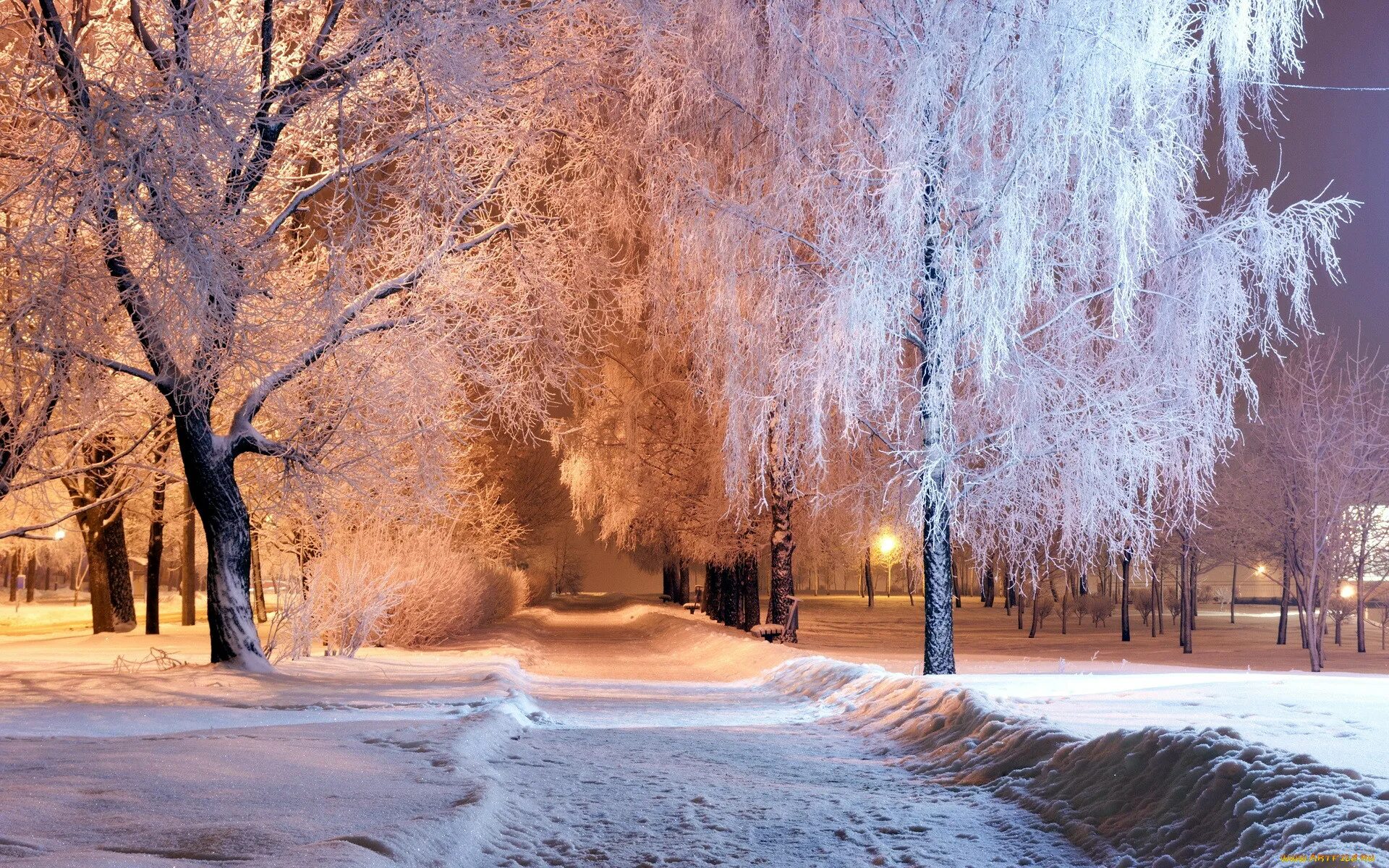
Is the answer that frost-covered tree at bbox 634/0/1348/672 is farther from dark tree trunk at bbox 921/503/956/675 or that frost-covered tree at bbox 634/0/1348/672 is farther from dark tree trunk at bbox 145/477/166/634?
dark tree trunk at bbox 145/477/166/634

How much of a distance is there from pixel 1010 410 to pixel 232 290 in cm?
746

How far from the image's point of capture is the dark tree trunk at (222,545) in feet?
35.4

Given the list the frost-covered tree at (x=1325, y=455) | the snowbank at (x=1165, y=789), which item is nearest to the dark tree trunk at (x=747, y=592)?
the frost-covered tree at (x=1325, y=455)

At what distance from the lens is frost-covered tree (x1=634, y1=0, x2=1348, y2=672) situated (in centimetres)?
1037

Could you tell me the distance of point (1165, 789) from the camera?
4.95 meters

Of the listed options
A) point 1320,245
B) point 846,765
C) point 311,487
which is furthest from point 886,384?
point 311,487

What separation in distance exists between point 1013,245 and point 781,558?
34.9ft

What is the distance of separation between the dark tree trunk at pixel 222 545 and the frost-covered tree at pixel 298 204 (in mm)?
22

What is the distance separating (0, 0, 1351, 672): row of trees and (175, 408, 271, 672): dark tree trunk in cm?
3

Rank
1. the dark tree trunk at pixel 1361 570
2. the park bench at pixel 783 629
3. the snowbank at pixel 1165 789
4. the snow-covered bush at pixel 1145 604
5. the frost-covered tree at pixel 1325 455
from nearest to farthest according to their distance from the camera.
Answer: the snowbank at pixel 1165 789 → the park bench at pixel 783 629 → the frost-covered tree at pixel 1325 455 → the dark tree trunk at pixel 1361 570 → the snow-covered bush at pixel 1145 604

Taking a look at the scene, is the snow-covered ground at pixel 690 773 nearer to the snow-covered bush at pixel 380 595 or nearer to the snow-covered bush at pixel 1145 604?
the snow-covered bush at pixel 380 595

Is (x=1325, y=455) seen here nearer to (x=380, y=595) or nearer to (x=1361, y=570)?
(x=1361, y=570)

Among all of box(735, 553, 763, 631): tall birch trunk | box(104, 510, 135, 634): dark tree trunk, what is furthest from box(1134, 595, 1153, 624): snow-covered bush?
box(104, 510, 135, 634): dark tree trunk

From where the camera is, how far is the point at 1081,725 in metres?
6.80
